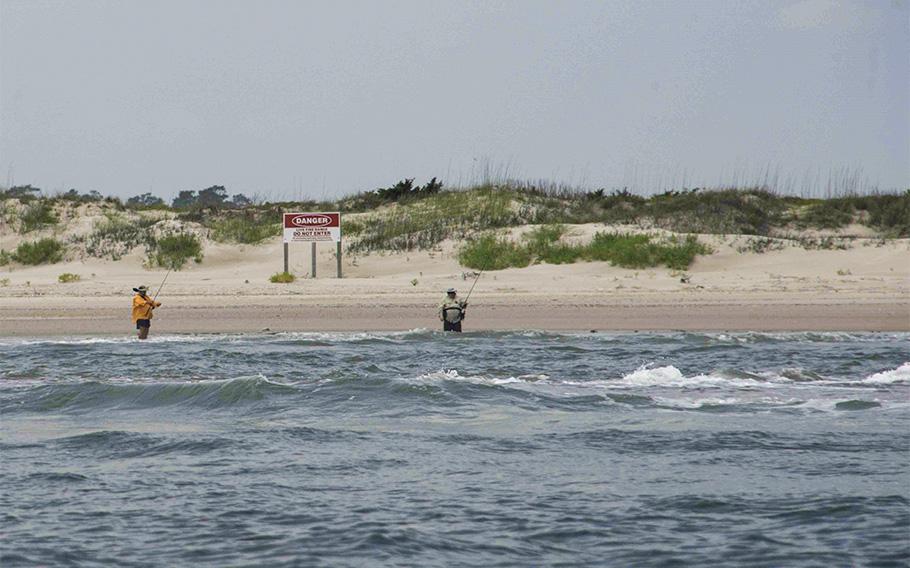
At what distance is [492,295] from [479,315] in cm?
249

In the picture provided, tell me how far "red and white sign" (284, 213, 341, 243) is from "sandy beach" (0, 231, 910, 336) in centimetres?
102

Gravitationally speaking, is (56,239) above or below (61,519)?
above

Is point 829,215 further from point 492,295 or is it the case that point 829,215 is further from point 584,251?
point 492,295

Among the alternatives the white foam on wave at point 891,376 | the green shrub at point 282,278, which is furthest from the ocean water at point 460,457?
the green shrub at point 282,278

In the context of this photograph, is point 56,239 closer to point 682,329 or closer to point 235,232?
point 235,232

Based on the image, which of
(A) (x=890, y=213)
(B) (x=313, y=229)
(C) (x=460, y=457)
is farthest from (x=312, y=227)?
(C) (x=460, y=457)

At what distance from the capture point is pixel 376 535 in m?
9.06

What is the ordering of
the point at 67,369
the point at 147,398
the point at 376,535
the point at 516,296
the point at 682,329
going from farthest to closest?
the point at 516,296 < the point at 682,329 < the point at 67,369 < the point at 147,398 < the point at 376,535

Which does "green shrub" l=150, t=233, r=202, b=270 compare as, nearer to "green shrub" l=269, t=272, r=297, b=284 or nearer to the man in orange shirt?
"green shrub" l=269, t=272, r=297, b=284

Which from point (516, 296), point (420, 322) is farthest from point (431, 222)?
point (420, 322)

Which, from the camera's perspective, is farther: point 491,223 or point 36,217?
point 36,217

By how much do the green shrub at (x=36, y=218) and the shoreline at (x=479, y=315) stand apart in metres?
10.4

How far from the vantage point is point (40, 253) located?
34156 mm

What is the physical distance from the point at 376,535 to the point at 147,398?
726 cm
